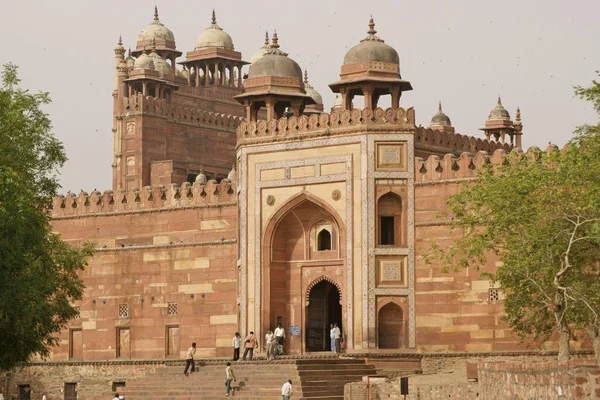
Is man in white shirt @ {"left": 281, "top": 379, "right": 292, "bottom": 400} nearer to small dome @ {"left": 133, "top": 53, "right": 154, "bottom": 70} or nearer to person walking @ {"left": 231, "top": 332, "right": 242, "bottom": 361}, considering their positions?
person walking @ {"left": 231, "top": 332, "right": 242, "bottom": 361}

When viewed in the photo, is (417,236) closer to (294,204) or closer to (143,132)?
(294,204)

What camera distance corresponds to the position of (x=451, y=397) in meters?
29.2

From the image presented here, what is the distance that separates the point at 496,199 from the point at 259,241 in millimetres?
8400

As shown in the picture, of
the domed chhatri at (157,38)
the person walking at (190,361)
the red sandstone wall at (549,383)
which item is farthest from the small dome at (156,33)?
the red sandstone wall at (549,383)

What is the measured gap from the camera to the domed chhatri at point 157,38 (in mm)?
55853

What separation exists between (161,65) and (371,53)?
1860cm

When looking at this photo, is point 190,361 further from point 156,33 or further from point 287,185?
point 156,33

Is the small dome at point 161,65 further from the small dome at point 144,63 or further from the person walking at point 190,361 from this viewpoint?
the person walking at point 190,361

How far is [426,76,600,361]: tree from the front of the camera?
2800 centimetres

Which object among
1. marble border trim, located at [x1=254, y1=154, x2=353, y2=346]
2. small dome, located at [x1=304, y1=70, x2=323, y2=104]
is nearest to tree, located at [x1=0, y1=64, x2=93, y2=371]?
marble border trim, located at [x1=254, y1=154, x2=353, y2=346]

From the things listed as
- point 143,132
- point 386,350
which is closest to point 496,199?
point 386,350

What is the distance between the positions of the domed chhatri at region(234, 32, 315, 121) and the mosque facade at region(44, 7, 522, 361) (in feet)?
0.13

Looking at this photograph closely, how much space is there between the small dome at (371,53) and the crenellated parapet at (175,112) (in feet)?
52.4

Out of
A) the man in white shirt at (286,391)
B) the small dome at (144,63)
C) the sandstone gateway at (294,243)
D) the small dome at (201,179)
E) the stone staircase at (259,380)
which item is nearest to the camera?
the man in white shirt at (286,391)
